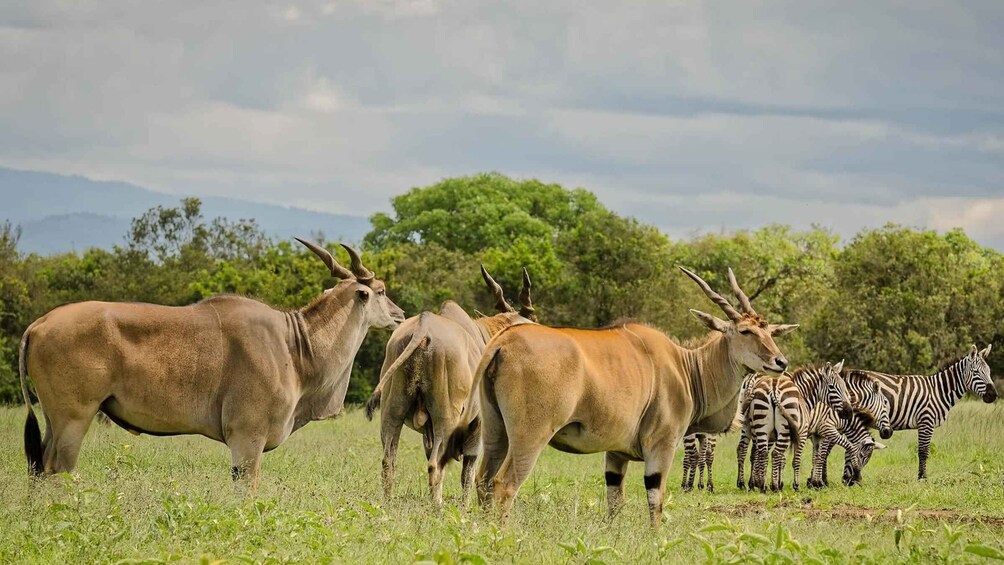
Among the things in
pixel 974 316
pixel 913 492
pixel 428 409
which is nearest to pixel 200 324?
A: pixel 428 409

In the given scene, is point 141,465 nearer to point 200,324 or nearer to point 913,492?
point 200,324

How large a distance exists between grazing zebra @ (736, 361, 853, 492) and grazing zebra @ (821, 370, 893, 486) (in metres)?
0.17

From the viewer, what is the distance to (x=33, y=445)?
10.1m

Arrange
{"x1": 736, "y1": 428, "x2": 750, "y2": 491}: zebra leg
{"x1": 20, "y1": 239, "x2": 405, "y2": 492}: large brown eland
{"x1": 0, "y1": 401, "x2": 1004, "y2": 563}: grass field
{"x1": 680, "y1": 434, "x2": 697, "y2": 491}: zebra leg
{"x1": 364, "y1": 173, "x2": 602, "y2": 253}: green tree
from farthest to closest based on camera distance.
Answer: {"x1": 364, "y1": 173, "x2": 602, "y2": 253}: green tree, {"x1": 736, "y1": 428, "x2": 750, "y2": 491}: zebra leg, {"x1": 680, "y1": 434, "x2": 697, "y2": 491}: zebra leg, {"x1": 20, "y1": 239, "x2": 405, "y2": 492}: large brown eland, {"x1": 0, "y1": 401, "x2": 1004, "y2": 563}: grass field

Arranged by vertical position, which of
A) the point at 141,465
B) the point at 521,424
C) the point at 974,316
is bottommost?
the point at 141,465

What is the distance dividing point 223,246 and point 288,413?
111 ft

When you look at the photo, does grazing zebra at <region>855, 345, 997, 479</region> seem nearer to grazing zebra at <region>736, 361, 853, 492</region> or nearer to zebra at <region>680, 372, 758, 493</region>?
grazing zebra at <region>736, 361, 853, 492</region>

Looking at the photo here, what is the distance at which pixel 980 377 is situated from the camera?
18.0 metres

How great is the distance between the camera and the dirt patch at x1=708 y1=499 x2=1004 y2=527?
11.5 m

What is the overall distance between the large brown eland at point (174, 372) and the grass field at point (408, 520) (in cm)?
46

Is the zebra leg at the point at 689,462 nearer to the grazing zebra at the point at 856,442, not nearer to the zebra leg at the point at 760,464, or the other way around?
the zebra leg at the point at 760,464

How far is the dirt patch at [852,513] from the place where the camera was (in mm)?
11516

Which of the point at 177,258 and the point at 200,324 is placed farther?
the point at 177,258

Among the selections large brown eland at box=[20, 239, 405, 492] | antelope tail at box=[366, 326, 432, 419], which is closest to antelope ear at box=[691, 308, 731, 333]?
antelope tail at box=[366, 326, 432, 419]
